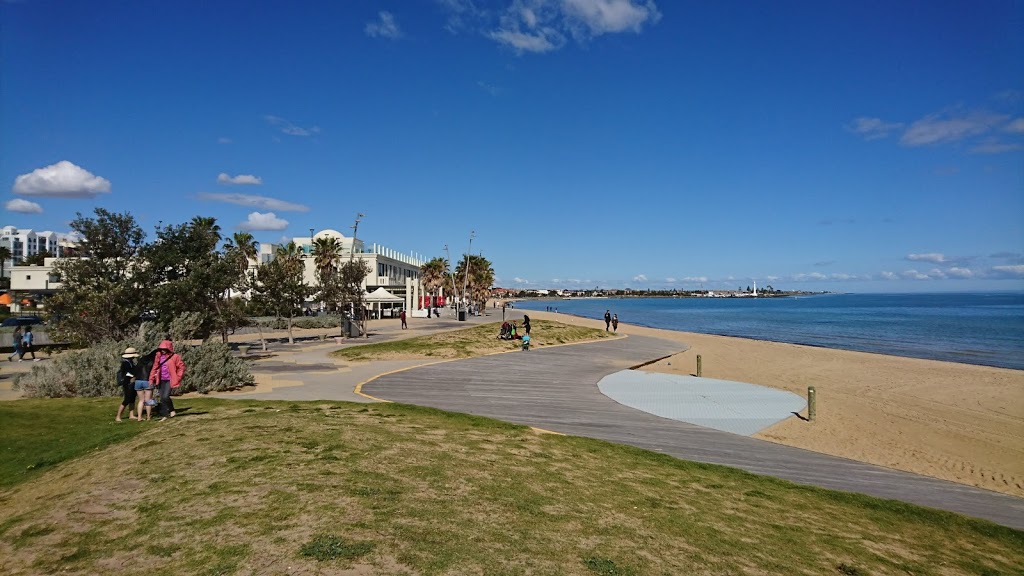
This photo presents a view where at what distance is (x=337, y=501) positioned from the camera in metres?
6.25

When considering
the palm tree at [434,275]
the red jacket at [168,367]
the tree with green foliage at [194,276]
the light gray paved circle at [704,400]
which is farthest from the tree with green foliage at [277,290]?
the palm tree at [434,275]

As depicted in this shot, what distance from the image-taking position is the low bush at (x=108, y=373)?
14.5m

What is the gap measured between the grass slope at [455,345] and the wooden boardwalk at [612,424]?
2.65 metres

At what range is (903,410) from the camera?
18.8 meters

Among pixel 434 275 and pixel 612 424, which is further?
pixel 434 275

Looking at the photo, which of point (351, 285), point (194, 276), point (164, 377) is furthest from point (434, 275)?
point (164, 377)

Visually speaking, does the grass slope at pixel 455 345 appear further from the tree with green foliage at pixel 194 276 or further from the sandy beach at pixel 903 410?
the sandy beach at pixel 903 410

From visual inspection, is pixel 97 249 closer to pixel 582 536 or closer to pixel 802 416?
pixel 582 536

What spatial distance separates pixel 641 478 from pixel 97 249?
21.3 metres

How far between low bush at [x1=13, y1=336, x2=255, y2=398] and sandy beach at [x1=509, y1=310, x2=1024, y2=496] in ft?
48.1

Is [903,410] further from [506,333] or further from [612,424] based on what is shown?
[506,333]

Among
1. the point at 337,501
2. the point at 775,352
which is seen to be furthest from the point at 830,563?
the point at 775,352

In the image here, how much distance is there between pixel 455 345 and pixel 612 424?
14.9 metres

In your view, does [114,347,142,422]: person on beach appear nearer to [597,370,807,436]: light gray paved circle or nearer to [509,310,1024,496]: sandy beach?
[597,370,807,436]: light gray paved circle
